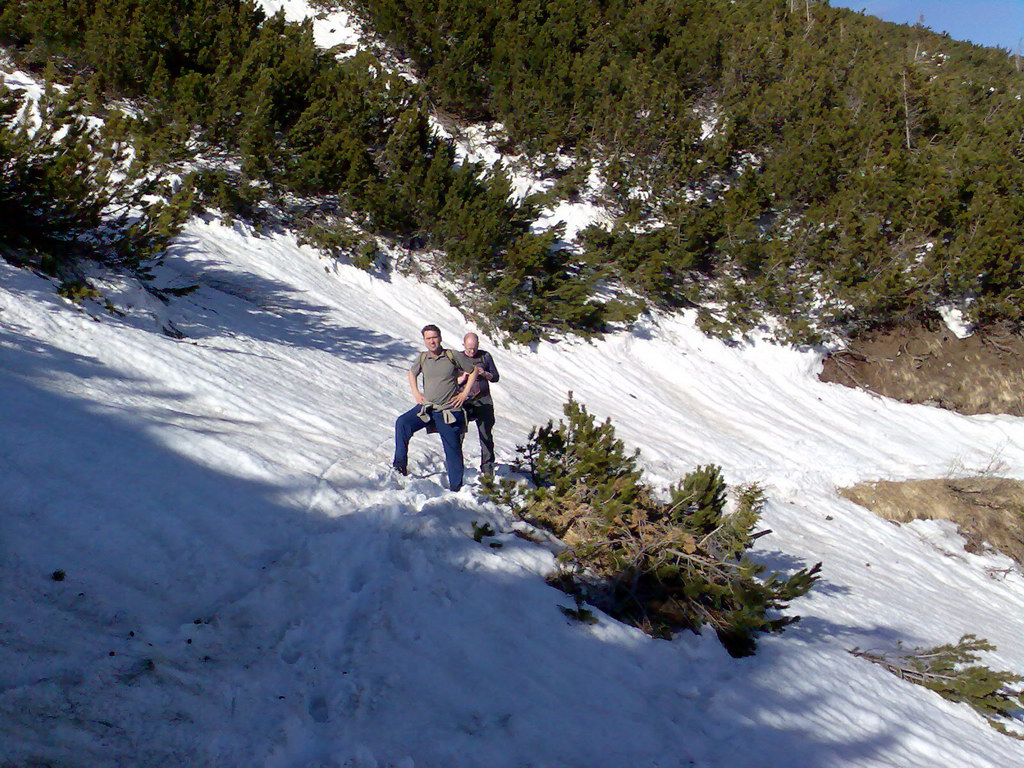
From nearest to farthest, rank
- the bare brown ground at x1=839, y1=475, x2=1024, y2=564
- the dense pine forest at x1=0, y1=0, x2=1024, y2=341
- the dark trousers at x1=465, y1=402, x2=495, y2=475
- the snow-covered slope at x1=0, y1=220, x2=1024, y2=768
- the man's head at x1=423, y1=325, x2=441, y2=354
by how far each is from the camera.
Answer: the snow-covered slope at x1=0, y1=220, x2=1024, y2=768, the man's head at x1=423, y1=325, x2=441, y2=354, the dark trousers at x1=465, y1=402, x2=495, y2=475, the bare brown ground at x1=839, y1=475, x2=1024, y2=564, the dense pine forest at x1=0, y1=0, x2=1024, y2=341

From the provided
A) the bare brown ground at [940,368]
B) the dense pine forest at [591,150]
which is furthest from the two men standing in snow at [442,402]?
→ the bare brown ground at [940,368]

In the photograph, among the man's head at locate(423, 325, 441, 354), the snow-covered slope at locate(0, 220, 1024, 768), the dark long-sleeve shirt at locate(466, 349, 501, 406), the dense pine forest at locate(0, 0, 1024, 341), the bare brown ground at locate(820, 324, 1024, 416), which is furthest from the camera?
the bare brown ground at locate(820, 324, 1024, 416)

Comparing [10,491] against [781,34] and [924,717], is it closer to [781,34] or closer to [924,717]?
[924,717]

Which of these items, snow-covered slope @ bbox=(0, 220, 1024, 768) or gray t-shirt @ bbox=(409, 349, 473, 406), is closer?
snow-covered slope @ bbox=(0, 220, 1024, 768)

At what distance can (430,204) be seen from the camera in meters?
11.3

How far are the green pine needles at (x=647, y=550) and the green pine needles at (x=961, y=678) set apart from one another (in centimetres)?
99

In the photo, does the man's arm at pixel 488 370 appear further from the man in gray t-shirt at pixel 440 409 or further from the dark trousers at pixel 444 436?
the dark trousers at pixel 444 436

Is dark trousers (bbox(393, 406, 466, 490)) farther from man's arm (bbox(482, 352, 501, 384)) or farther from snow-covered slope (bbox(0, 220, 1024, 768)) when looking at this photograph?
man's arm (bbox(482, 352, 501, 384))

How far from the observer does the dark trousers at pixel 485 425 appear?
493cm

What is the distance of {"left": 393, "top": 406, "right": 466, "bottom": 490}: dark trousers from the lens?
15.1 feet

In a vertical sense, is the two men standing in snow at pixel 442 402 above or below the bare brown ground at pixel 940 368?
below

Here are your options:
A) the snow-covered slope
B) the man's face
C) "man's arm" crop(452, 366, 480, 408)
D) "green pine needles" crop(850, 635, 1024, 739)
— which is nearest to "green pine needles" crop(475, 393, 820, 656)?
the snow-covered slope

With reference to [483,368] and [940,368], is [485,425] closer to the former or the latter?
[483,368]

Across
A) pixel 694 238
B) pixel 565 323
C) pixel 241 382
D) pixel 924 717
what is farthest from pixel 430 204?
pixel 924 717
